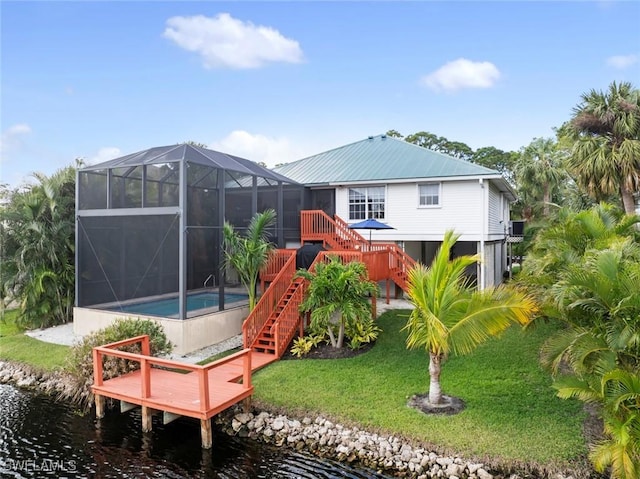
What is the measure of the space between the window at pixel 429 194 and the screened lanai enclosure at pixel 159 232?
6628 mm

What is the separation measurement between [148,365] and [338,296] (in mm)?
4617

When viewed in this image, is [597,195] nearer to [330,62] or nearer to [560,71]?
[560,71]

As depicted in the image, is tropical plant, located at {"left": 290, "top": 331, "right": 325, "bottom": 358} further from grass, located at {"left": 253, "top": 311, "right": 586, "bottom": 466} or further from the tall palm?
the tall palm

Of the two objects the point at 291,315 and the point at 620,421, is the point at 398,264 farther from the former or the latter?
the point at 620,421

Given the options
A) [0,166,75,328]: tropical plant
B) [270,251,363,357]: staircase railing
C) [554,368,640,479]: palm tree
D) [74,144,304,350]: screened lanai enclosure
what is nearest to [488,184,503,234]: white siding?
[270,251,363,357]: staircase railing

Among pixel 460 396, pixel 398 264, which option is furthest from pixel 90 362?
pixel 398 264

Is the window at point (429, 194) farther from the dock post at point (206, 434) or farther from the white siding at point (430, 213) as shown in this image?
the dock post at point (206, 434)

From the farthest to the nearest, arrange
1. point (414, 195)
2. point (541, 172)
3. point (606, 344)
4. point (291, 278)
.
Result: 1. point (541, 172)
2. point (414, 195)
3. point (291, 278)
4. point (606, 344)

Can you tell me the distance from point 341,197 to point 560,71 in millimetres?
11009

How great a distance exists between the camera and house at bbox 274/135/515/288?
15.5 meters

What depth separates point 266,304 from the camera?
38.4 ft

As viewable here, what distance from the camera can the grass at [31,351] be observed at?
1105cm

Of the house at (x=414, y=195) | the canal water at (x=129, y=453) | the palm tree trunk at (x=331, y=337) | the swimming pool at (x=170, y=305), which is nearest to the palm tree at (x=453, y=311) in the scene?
the canal water at (x=129, y=453)

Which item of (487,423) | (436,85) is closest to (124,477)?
(487,423)
